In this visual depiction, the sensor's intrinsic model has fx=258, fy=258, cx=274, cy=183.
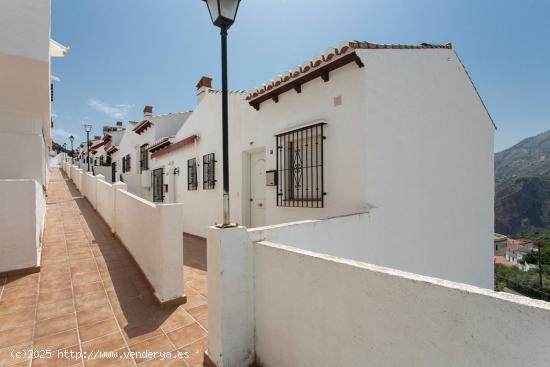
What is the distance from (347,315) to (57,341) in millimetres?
3023

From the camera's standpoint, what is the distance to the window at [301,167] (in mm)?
4797

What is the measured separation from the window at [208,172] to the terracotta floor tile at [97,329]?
502cm

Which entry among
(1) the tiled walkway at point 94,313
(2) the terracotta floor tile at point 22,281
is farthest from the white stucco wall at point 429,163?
(2) the terracotta floor tile at point 22,281

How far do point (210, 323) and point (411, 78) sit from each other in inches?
205

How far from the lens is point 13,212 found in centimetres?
411

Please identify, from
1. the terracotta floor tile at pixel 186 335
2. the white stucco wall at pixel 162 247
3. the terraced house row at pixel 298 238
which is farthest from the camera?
the white stucco wall at pixel 162 247

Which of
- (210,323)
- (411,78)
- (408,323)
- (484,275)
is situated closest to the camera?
(408,323)

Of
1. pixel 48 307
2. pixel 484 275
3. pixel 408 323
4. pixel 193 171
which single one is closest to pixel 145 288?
pixel 48 307

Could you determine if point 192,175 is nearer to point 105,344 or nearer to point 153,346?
point 105,344

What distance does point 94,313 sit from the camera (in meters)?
3.22

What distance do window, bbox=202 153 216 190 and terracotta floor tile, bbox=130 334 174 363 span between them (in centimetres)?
531

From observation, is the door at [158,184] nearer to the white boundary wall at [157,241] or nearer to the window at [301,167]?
the white boundary wall at [157,241]


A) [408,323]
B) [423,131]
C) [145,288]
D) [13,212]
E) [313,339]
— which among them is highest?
[423,131]

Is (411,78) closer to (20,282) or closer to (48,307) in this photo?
(48,307)
